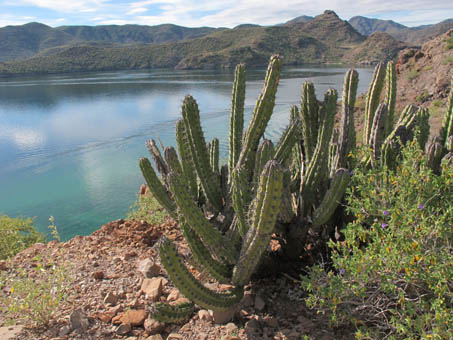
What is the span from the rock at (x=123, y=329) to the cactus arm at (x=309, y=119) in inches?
109

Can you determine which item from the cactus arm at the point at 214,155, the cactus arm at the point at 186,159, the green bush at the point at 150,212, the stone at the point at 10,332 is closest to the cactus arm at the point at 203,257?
the cactus arm at the point at 186,159

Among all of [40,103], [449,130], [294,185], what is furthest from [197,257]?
[40,103]

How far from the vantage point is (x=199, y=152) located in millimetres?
4508

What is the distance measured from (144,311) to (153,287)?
0.37 m

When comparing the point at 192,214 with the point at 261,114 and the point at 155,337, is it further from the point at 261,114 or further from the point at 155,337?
the point at 261,114

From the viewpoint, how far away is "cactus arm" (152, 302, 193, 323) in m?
3.20

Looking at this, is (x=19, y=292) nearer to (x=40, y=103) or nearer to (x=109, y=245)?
(x=109, y=245)

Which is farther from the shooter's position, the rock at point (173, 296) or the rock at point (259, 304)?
the rock at point (173, 296)

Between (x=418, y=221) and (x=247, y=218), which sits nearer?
(x=418, y=221)

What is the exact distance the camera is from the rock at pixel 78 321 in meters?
3.38

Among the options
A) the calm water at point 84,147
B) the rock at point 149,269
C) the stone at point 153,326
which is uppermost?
the rock at point 149,269

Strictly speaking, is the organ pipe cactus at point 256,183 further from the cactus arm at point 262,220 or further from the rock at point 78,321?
the rock at point 78,321

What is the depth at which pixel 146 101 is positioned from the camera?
29.2 meters

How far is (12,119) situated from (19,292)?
24.4 m
